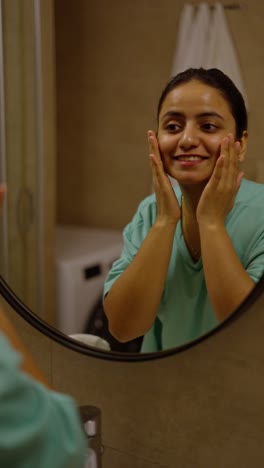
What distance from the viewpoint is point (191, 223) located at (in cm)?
82

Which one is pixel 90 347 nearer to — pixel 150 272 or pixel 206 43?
pixel 150 272

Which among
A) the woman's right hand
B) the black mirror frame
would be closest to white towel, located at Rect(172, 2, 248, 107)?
the woman's right hand

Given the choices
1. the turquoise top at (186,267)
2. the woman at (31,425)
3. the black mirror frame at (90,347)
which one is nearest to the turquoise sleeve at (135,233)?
the turquoise top at (186,267)

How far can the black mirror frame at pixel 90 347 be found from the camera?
781 mm

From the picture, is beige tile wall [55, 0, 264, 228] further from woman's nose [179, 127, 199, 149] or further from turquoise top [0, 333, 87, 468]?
turquoise top [0, 333, 87, 468]

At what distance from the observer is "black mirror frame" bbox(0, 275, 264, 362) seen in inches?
30.7

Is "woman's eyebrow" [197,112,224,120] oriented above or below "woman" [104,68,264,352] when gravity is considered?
above

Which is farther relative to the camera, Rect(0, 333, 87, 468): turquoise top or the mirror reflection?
the mirror reflection

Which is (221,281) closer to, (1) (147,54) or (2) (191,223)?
(2) (191,223)

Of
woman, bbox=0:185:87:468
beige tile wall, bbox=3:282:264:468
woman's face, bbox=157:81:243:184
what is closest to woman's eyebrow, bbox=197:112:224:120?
woman's face, bbox=157:81:243:184

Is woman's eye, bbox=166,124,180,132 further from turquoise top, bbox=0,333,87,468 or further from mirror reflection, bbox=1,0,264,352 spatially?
turquoise top, bbox=0,333,87,468

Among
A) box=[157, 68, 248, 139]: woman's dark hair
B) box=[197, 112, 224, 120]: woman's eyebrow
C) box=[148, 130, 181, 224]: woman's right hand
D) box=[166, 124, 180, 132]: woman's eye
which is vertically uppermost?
box=[157, 68, 248, 139]: woman's dark hair

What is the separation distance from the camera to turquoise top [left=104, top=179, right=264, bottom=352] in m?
0.77

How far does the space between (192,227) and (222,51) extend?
230 millimetres
